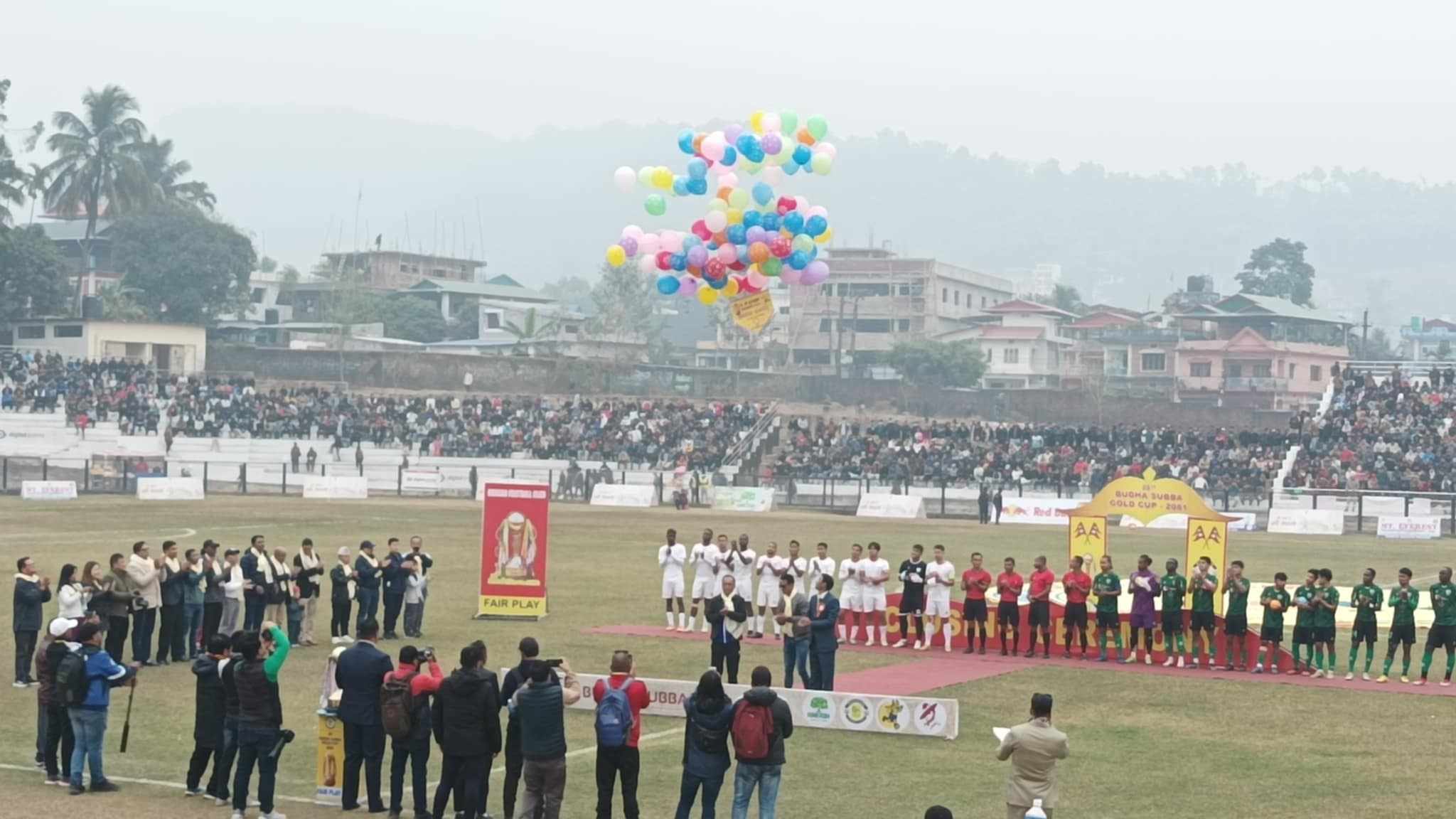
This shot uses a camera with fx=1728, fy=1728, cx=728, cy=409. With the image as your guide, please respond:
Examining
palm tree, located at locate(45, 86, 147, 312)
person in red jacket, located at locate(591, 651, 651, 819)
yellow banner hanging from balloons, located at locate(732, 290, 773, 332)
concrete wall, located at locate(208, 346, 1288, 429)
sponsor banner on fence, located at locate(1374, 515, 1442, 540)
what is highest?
palm tree, located at locate(45, 86, 147, 312)

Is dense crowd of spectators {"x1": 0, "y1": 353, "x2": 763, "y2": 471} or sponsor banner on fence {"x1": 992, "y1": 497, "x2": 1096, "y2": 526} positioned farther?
dense crowd of spectators {"x1": 0, "y1": 353, "x2": 763, "y2": 471}

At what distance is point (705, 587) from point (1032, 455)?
44.0 metres

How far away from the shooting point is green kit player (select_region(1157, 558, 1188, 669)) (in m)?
29.1

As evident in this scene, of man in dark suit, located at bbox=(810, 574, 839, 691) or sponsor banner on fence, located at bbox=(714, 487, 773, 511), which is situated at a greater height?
sponsor banner on fence, located at bbox=(714, 487, 773, 511)

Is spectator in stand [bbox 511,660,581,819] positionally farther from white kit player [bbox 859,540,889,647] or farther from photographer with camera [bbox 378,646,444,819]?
white kit player [bbox 859,540,889,647]

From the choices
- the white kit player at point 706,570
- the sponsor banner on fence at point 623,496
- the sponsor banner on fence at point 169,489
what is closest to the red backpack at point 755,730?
the white kit player at point 706,570

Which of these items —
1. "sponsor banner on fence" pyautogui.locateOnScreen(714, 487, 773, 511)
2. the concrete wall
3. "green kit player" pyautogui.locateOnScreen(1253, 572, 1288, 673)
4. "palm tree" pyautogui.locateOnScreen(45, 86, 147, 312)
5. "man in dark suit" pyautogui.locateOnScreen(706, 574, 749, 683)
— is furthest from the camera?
"palm tree" pyautogui.locateOnScreen(45, 86, 147, 312)

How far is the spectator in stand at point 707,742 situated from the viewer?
1588 centimetres

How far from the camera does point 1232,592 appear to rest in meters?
A: 28.4

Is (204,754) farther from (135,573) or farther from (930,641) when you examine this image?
(930,641)

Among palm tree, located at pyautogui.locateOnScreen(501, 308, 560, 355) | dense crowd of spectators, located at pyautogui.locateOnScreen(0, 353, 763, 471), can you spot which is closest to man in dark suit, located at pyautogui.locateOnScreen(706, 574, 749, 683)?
dense crowd of spectators, located at pyautogui.locateOnScreen(0, 353, 763, 471)

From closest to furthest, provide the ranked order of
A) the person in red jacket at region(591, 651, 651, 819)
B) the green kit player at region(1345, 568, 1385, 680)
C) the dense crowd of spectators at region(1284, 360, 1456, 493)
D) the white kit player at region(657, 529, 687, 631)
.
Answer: the person in red jacket at region(591, 651, 651, 819), the green kit player at region(1345, 568, 1385, 680), the white kit player at region(657, 529, 687, 631), the dense crowd of spectators at region(1284, 360, 1456, 493)

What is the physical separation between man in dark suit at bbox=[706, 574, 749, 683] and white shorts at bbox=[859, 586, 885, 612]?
235 inches

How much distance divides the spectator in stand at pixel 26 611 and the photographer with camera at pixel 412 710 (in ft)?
→ 29.3
